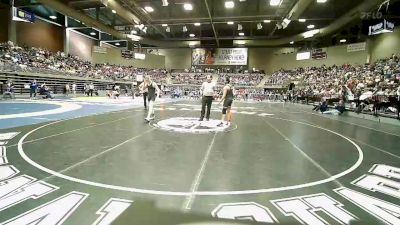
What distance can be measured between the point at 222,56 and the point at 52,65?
87.2 feet

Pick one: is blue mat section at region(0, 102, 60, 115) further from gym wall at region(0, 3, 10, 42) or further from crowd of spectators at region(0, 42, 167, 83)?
gym wall at region(0, 3, 10, 42)

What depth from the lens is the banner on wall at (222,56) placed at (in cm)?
4784

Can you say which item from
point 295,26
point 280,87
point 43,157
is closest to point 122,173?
point 43,157

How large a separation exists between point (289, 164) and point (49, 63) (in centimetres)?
3146

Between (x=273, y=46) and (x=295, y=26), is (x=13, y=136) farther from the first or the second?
(x=273, y=46)

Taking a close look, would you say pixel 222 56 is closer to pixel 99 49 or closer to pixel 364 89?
pixel 99 49

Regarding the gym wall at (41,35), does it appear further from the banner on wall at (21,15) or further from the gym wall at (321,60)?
the gym wall at (321,60)

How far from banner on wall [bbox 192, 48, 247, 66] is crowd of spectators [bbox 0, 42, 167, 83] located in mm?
7667

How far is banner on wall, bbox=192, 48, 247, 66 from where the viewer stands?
4784 cm

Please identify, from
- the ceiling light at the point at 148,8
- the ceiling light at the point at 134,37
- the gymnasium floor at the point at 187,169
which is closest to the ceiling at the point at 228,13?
the ceiling light at the point at 148,8

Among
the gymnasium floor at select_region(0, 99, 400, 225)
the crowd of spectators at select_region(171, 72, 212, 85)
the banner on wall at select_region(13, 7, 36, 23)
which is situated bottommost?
the gymnasium floor at select_region(0, 99, 400, 225)

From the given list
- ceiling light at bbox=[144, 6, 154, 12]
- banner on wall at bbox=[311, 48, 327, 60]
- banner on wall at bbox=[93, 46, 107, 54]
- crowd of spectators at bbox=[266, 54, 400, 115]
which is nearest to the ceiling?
ceiling light at bbox=[144, 6, 154, 12]

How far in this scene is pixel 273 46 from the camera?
4781 centimetres

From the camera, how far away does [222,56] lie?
1912 inches
